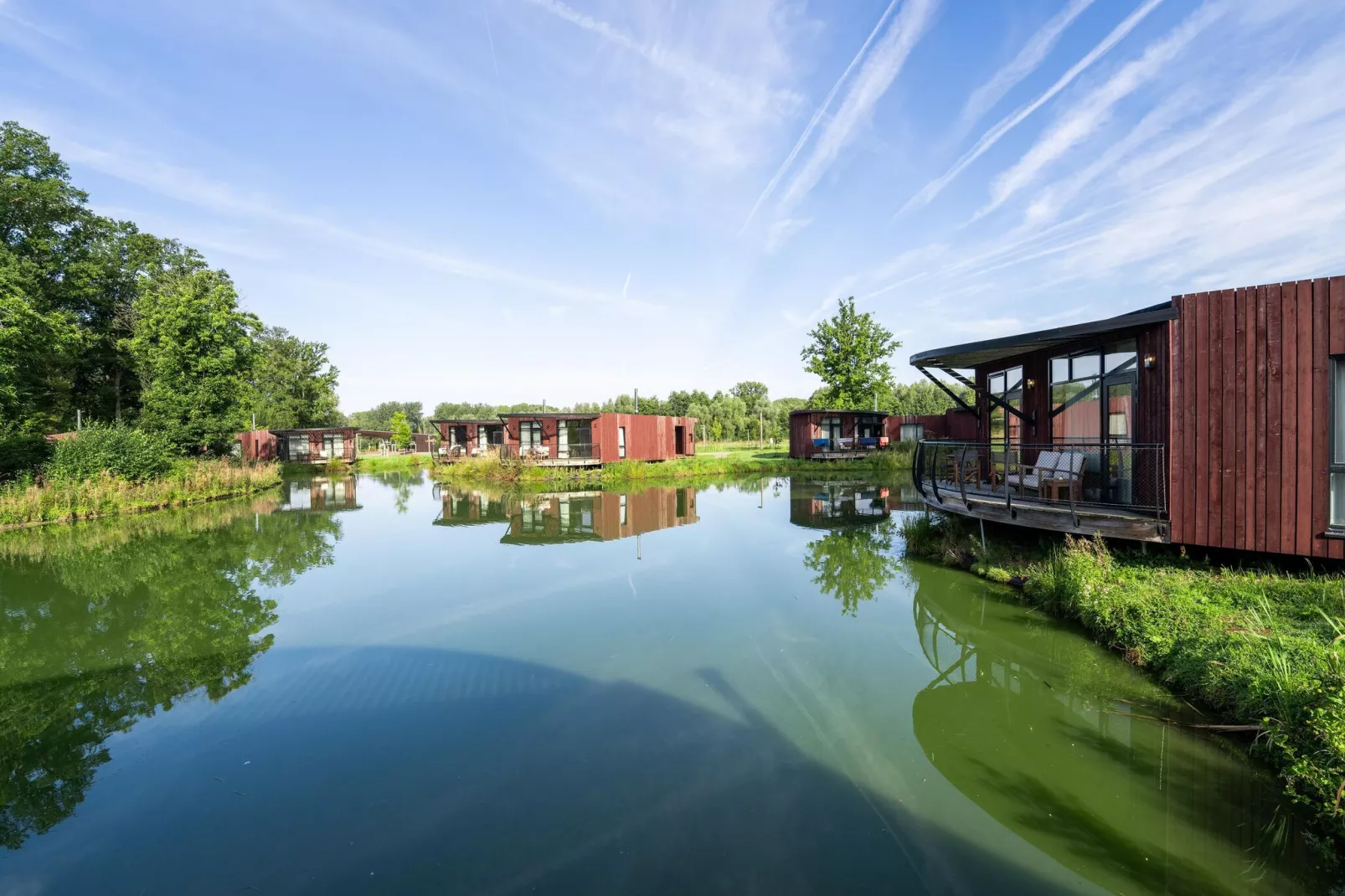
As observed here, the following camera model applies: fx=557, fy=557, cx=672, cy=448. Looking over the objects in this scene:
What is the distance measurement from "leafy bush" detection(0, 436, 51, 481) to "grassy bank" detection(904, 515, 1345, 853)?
81.6 ft

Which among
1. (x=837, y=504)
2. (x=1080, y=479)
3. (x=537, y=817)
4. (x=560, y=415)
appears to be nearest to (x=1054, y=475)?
(x=1080, y=479)

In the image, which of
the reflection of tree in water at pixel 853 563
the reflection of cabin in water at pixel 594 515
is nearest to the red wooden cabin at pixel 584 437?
the reflection of cabin in water at pixel 594 515

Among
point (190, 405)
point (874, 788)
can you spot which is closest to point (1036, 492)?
point (874, 788)

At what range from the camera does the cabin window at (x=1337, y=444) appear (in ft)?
19.1

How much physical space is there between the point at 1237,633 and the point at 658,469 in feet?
79.2

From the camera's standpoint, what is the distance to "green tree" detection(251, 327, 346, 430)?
46625 mm

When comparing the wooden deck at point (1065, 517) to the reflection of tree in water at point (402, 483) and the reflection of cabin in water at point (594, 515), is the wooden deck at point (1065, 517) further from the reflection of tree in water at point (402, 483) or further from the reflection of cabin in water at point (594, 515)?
the reflection of tree in water at point (402, 483)

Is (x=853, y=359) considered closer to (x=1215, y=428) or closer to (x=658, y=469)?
(x=658, y=469)

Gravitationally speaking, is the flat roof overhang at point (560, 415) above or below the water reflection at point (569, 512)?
above

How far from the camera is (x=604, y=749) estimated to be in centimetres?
411

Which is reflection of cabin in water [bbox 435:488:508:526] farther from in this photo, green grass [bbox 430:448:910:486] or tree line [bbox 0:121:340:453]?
tree line [bbox 0:121:340:453]

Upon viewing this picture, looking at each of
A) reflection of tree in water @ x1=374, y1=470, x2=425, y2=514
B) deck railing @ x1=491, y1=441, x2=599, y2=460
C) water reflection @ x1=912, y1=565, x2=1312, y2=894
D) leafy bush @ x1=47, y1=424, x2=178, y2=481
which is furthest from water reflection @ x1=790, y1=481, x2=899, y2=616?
leafy bush @ x1=47, y1=424, x2=178, y2=481

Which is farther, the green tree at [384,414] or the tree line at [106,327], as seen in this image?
the green tree at [384,414]

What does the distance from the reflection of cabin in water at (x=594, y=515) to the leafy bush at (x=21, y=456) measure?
1373 cm
